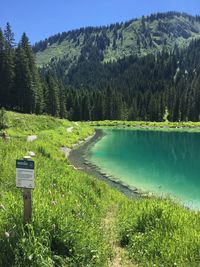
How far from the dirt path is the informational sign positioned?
2.75m

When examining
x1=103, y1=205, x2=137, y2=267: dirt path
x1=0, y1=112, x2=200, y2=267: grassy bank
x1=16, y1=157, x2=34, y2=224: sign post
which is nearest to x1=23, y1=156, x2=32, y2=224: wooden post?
x1=16, y1=157, x2=34, y2=224: sign post

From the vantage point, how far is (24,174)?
7.84 metres

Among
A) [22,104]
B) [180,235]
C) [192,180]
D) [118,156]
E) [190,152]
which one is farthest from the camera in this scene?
[22,104]

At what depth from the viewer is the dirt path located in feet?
29.2

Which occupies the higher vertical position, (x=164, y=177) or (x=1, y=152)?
(x=1, y=152)

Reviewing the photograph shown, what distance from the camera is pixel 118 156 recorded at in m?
44.0

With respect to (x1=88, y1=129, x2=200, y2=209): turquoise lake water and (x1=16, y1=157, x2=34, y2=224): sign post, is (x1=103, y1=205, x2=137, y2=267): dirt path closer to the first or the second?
(x1=16, y1=157, x2=34, y2=224): sign post

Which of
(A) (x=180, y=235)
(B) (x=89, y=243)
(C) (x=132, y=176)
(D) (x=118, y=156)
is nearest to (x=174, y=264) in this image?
(A) (x=180, y=235)

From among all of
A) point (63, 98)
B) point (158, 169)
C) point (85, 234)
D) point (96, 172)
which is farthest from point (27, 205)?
point (63, 98)

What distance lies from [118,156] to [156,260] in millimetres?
35527

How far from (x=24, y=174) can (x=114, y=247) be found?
3571mm

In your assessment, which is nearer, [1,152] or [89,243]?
[89,243]

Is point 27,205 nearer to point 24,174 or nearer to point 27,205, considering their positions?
point 27,205

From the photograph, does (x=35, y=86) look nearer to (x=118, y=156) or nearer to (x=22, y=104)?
(x=22, y=104)
